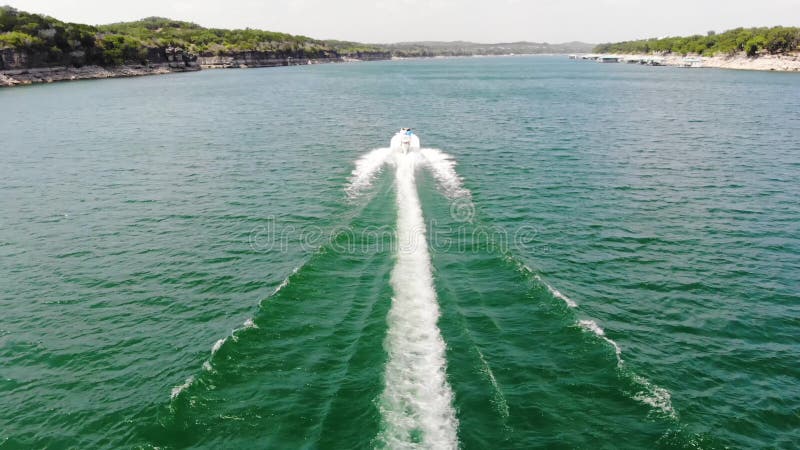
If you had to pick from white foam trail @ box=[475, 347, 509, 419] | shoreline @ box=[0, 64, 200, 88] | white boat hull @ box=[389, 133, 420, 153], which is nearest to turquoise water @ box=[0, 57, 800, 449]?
white foam trail @ box=[475, 347, 509, 419]

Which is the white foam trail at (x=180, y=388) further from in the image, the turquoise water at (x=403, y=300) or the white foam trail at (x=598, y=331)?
the white foam trail at (x=598, y=331)

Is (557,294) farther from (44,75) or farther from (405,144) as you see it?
(44,75)

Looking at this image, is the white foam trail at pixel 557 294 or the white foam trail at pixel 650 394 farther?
the white foam trail at pixel 557 294

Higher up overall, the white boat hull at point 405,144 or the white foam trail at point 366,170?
the white boat hull at point 405,144

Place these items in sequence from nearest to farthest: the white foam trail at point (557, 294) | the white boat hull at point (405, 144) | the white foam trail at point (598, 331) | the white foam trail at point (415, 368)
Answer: the white foam trail at point (415, 368) < the white foam trail at point (598, 331) < the white foam trail at point (557, 294) < the white boat hull at point (405, 144)

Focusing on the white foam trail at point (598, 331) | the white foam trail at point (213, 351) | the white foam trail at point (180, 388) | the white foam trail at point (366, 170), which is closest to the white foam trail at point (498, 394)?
the white foam trail at point (598, 331)

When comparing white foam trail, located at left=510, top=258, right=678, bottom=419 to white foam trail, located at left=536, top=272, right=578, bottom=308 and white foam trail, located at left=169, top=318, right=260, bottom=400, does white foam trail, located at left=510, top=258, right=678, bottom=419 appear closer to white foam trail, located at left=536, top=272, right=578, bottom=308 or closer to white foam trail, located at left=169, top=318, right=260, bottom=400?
white foam trail, located at left=536, top=272, right=578, bottom=308
